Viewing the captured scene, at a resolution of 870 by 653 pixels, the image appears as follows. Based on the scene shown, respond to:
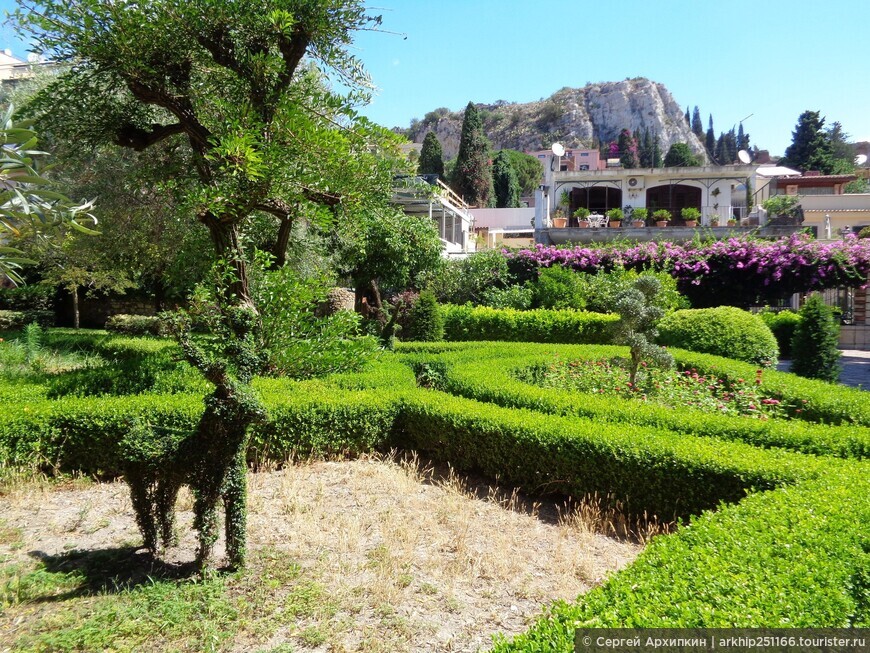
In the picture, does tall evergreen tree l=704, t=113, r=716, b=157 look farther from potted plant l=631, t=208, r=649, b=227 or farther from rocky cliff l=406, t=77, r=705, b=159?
potted plant l=631, t=208, r=649, b=227

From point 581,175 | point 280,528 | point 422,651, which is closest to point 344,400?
point 280,528

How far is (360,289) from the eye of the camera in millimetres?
16047

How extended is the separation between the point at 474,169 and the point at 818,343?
41.3 meters

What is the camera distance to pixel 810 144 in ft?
175

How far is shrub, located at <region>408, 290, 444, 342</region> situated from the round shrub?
5064 mm

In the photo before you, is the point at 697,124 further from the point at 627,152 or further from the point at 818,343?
the point at 818,343

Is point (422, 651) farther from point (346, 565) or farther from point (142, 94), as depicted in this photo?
point (142, 94)

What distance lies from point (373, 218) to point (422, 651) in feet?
19.8

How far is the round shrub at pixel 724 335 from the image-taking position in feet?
35.8

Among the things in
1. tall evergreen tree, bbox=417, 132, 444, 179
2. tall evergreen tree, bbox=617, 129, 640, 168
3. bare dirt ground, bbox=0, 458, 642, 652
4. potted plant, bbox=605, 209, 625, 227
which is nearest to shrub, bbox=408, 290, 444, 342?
bare dirt ground, bbox=0, 458, 642, 652

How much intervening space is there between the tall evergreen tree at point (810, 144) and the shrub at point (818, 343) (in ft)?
170

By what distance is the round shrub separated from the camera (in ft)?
35.8

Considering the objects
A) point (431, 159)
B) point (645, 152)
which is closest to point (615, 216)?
point (431, 159)

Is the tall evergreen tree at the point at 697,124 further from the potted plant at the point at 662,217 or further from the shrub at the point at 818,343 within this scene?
the shrub at the point at 818,343
